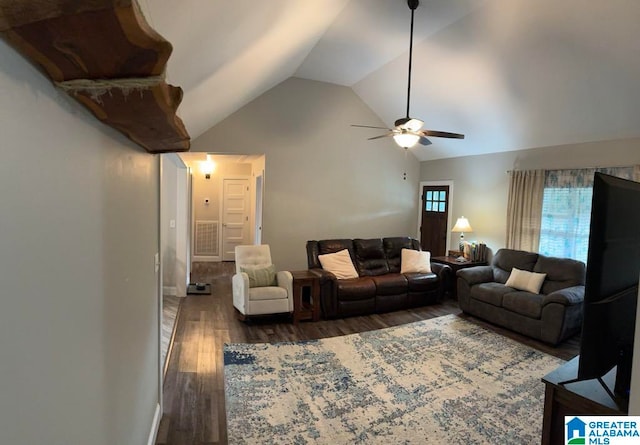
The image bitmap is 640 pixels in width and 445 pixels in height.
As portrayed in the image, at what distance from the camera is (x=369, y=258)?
579 cm

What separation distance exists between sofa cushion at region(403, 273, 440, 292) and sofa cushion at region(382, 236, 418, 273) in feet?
1.34

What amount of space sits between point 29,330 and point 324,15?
11.8ft

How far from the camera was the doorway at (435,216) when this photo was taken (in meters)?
6.68

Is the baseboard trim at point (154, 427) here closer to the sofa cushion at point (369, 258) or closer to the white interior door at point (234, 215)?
the sofa cushion at point (369, 258)

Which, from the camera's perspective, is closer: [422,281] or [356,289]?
[356,289]

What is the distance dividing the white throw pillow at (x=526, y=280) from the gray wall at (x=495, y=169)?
0.95 m

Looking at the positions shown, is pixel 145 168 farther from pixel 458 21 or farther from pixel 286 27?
pixel 458 21

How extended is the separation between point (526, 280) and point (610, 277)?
370cm

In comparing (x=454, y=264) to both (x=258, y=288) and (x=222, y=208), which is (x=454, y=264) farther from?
(x=222, y=208)

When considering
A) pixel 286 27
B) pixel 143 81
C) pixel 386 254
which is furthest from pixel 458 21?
pixel 143 81

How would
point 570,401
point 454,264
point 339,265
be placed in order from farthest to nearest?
1. point 454,264
2. point 339,265
3. point 570,401

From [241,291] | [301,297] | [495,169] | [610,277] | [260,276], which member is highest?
[495,169]

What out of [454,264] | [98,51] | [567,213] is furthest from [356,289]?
→ [98,51]

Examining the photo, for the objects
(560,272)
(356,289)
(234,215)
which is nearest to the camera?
(560,272)
